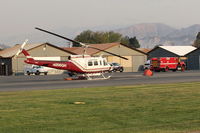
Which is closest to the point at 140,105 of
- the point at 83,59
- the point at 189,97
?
the point at 189,97

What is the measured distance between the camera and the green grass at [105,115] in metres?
13.4

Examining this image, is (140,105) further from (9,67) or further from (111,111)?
(9,67)

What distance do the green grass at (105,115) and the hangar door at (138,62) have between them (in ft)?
221

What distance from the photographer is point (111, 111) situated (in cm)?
1750

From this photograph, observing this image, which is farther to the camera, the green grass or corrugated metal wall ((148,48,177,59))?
corrugated metal wall ((148,48,177,59))

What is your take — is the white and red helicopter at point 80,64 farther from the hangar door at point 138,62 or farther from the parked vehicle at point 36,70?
Answer: the hangar door at point 138,62

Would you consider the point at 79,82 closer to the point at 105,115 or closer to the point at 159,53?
the point at 105,115

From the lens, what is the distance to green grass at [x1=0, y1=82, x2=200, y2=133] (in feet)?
44.0

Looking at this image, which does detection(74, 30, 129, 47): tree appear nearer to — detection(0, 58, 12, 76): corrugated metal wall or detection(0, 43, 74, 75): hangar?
detection(0, 43, 74, 75): hangar

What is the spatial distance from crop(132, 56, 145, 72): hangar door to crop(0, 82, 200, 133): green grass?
6749 centimetres

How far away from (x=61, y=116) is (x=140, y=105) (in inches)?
160

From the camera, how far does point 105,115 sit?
53.6 ft

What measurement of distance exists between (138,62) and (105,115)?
74575mm

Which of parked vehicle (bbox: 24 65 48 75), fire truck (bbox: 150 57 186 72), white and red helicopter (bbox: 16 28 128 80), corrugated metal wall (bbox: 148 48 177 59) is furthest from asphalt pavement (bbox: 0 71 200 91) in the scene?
corrugated metal wall (bbox: 148 48 177 59)
